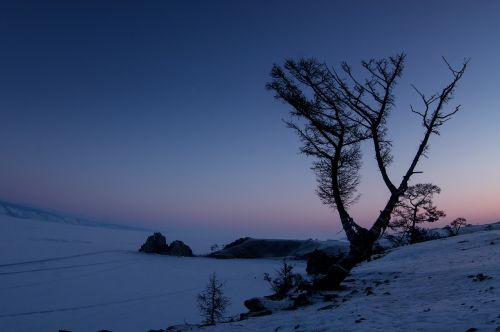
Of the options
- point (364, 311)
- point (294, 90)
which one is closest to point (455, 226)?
point (294, 90)

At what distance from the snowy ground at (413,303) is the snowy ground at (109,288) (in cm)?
2449

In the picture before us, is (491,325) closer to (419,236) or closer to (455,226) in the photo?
(419,236)

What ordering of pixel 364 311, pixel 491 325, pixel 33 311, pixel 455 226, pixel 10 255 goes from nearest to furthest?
1. pixel 491 325
2. pixel 364 311
3. pixel 33 311
4. pixel 455 226
5. pixel 10 255

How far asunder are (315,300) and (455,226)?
4180cm

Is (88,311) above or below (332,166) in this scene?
below

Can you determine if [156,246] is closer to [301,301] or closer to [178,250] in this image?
[178,250]

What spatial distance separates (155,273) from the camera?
58.4 m

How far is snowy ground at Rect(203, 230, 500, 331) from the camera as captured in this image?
7668 millimetres

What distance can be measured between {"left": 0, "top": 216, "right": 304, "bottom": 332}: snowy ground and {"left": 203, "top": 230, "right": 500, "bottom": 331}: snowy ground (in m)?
24.5

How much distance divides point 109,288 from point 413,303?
4579 centimetres

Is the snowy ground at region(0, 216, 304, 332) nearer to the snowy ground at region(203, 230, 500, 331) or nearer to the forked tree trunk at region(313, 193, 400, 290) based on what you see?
the forked tree trunk at region(313, 193, 400, 290)

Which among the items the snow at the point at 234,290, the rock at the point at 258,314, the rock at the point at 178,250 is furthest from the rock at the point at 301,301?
the rock at the point at 178,250

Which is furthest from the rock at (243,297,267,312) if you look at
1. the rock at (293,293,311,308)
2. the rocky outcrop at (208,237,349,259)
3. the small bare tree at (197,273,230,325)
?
the rocky outcrop at (208,237,349,259)

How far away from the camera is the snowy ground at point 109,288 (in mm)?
34812
